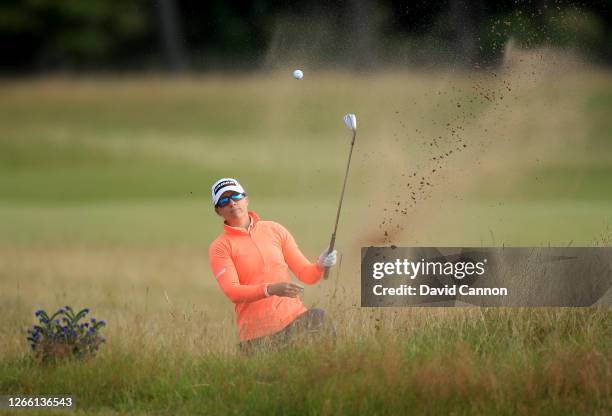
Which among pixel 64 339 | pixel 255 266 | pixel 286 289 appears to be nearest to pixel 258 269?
pixel 255 266

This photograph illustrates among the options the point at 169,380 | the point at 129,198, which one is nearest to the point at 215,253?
the point at 169,380

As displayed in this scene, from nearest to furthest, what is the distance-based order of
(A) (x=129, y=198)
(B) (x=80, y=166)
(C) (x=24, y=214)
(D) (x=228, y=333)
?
(D) (x=228, y=333) < (C) (x=24, y=214) < (A) (x=129, y=198) < (B) (x=80, y=166)

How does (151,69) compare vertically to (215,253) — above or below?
above

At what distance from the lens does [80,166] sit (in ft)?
77.0

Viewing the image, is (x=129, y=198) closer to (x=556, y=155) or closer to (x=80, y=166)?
(x=80, y=166)

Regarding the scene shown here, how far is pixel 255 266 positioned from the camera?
6227mm

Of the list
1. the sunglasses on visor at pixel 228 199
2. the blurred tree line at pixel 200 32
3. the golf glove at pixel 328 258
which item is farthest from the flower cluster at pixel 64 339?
the blurred tree line at pixel 200 32

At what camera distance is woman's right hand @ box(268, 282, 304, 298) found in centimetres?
596

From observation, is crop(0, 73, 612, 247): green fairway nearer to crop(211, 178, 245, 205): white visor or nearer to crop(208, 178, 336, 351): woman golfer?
crop(208, 178, 336, 351): woman golfer

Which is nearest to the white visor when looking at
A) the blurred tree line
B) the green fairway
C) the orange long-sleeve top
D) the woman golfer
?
the woman golfer

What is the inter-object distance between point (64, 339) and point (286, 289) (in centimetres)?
129

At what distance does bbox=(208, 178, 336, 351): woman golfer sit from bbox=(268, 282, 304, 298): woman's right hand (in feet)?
0.50

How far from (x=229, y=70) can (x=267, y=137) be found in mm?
1718

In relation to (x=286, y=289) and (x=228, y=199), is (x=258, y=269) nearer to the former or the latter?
(x=286, y=289)
